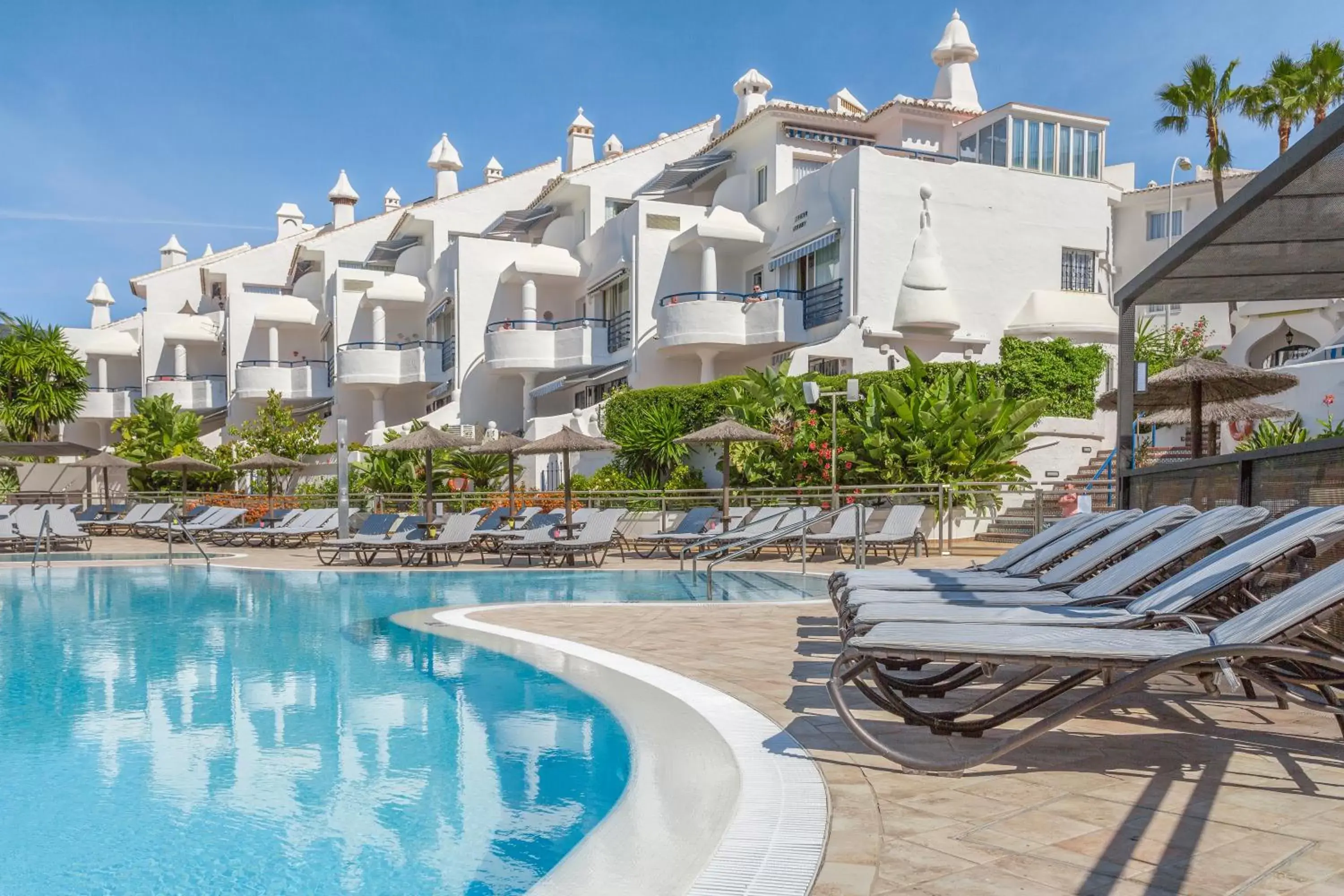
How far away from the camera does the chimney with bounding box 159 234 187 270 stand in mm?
60969

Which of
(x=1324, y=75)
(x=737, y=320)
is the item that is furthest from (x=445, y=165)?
(x=1324, y=75)

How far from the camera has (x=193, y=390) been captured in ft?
153

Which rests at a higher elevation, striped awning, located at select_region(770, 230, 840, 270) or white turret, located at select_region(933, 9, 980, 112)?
white turret, located at select_region(933, 9, 980, 112)

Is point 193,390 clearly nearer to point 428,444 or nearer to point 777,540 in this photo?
point 428,444

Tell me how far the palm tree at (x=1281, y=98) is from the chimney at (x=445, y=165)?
32608 millimetres

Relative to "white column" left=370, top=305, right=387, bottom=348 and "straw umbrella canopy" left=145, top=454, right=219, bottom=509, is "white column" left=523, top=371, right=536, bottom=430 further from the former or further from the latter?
"straw umbrella canopy" left=145, top=454, right=219, bottom=509

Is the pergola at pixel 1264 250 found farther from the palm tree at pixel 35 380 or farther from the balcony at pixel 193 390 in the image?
the palm tree at pixel 35 380

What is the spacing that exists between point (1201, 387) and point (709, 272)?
1582cm

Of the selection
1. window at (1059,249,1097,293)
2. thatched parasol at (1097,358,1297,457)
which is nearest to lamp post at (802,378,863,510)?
thatched parasol at (1097,358,1297,457)

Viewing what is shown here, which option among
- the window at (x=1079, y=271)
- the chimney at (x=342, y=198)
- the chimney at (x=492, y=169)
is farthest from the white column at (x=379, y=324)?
the window at (x=1079, y=271)

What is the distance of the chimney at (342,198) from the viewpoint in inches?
2110

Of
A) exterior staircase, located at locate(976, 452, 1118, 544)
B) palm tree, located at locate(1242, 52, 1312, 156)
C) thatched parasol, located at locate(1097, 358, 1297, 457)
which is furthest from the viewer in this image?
palm tree, located at locate(1242, 52, 1312, 156)

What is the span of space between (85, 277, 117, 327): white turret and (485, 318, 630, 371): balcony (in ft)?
121

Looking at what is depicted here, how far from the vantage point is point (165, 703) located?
23.0ft
